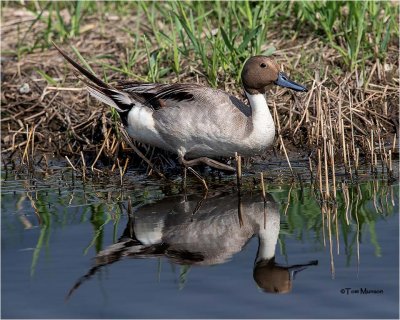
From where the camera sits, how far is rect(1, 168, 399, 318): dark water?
12.6 ft

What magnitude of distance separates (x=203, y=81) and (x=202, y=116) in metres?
1.26

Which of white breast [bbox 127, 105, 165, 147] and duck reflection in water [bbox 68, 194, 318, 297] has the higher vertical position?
white breast [bbox 127, 105, 165, 147]

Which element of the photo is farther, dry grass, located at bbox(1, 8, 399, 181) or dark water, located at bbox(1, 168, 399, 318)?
dry grass, located at bbox(1, 8, 399, 181)

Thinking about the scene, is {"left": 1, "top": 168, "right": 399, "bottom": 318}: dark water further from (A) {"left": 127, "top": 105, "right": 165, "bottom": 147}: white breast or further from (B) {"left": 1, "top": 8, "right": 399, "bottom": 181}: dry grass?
(B) {"left": 1, "top": 8, "right": 399, "bottom": 181}: dry grass

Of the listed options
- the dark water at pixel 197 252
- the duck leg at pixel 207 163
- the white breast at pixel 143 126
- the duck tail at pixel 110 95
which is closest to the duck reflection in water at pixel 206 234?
the dark water at pixel 197 252

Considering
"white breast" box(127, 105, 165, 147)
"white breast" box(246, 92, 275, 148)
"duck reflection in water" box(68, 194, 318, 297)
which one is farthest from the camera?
"white breast" box(127, 105, 165, 147)

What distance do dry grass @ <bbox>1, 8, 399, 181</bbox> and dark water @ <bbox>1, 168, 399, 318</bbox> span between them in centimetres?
45

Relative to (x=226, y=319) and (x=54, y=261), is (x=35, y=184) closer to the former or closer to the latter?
(x=54, y=261)

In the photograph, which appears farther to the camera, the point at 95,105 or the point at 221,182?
the point at 95,105

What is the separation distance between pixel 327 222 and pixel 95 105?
278 centimetres

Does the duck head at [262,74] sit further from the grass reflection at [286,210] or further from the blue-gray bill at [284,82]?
the grass reflection at [286,210]

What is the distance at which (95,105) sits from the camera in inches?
283

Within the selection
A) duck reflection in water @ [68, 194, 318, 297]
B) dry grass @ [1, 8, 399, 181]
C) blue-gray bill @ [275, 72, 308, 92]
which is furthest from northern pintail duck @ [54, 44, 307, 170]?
duck reflection in water @ [68, 194, 318, 297]

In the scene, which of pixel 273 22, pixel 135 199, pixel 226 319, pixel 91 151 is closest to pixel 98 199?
pixel 135 199
